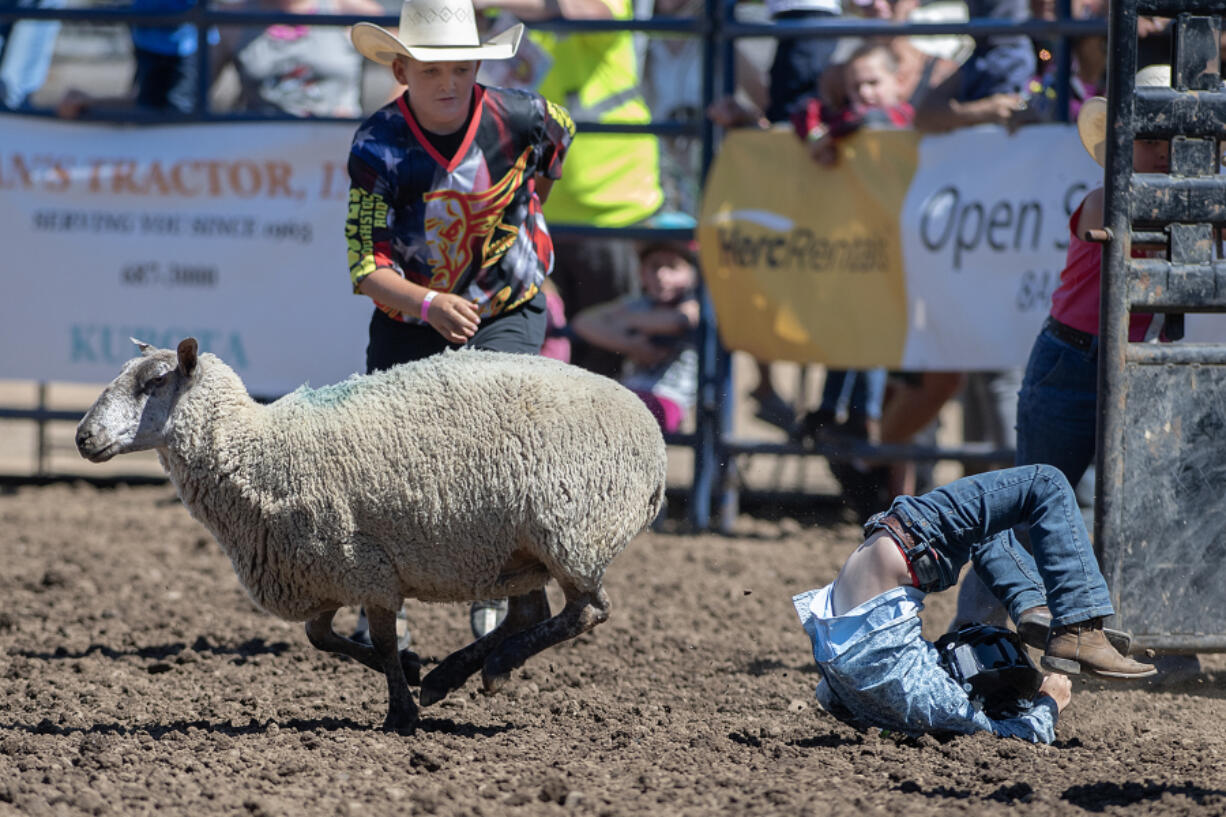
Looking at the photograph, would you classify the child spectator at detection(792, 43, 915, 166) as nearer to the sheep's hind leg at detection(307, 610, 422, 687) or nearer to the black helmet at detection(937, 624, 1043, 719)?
the black helmet at detection(937, 624, 1043, 719)

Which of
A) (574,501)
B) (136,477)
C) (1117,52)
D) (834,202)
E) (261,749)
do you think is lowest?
(136,477)

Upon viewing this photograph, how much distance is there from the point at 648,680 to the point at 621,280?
10.8 ft

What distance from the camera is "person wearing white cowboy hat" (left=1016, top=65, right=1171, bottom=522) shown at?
4.09 m

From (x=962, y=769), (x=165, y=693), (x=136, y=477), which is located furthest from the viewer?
(x=136, y=477)

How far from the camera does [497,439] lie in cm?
370

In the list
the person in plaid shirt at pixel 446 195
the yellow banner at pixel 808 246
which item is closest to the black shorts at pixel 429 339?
the person in plaid shirt at pixel 446 195

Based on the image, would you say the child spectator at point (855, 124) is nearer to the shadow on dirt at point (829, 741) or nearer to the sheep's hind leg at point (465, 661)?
the sheep's hind leg at point (465, 661)

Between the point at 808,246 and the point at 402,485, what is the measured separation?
11.0ft

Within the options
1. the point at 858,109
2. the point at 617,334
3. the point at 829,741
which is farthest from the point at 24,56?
the point at 829,741

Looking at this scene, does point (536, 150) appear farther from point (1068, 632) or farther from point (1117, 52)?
point (1068, 632)

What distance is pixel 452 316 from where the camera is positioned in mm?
3863

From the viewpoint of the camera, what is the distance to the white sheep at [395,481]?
3.69 metres

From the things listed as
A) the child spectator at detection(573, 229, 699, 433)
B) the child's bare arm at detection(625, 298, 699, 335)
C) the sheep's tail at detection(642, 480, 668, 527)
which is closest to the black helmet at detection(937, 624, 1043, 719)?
the sheep's tail at detection(642, 480, 668, 527)

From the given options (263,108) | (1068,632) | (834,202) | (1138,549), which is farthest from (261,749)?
(263,108)
